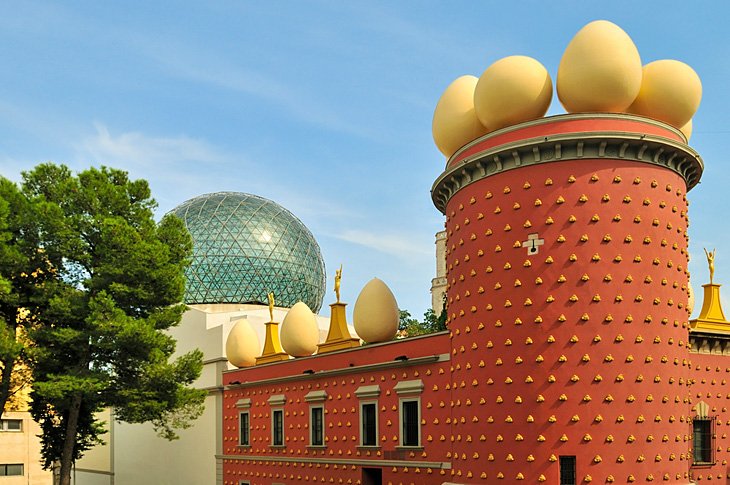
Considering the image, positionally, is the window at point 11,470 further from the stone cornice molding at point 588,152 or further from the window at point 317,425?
the stone cornice molding at point 588,152

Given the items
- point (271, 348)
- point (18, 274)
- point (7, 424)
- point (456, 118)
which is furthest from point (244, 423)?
point (7, 424)

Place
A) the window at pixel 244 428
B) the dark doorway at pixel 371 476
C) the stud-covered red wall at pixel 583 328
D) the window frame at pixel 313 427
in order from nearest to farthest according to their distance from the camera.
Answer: the stud-covered red wall at pixel 583 328 < the dark doorway at pixel 371 476 < the window frame at pixel 313 427 < the window at pixel 244 428

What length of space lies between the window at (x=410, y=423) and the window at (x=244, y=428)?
1060 centimetres

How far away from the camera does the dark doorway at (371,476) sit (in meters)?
24.8

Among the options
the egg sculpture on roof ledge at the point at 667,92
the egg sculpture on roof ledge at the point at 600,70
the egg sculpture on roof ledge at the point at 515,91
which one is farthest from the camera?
the egg sculpture on roof ledge at the point at 667,92

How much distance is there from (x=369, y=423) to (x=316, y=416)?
349cm

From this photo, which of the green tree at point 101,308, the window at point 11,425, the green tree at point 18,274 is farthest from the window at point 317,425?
the window at point 11,425

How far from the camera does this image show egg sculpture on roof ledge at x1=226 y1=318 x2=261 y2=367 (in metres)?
33.3

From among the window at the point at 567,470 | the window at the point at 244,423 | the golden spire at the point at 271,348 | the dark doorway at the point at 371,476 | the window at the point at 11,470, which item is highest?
the golden spire at the point at 271,348

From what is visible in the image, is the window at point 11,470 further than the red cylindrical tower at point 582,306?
Yes

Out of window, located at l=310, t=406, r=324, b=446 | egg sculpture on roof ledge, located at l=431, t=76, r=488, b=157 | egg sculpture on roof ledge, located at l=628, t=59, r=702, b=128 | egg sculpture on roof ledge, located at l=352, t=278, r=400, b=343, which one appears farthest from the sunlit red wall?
window, located at l=310, t=406, r=324, b=446

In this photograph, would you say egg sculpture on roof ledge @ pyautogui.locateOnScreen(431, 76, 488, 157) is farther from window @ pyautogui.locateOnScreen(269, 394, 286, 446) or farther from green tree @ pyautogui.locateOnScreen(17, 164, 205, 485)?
window @ pyautogui.locateOnScreen(269, 394, 286, 446)

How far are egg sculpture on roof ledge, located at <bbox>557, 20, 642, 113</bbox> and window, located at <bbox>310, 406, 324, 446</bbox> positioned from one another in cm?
1480

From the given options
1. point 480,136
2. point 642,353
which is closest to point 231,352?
point 480,136
